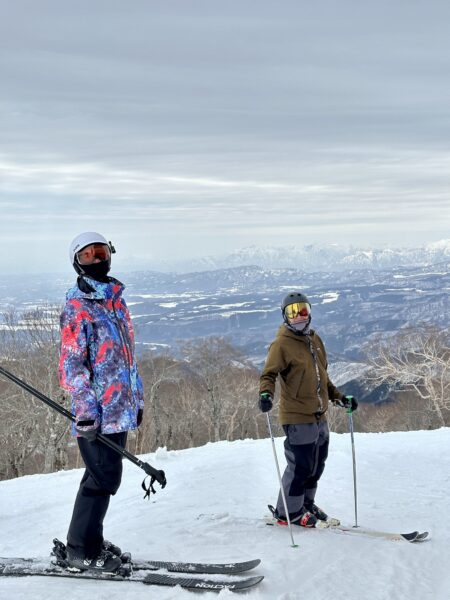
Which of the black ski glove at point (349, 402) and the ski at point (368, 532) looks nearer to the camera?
the ski at point (368, 532)

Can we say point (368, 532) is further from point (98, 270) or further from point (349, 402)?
point (98, 270)

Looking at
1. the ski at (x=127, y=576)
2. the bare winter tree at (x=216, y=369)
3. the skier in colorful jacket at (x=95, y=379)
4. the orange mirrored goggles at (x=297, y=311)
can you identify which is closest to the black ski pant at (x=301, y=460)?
the orange mirrored goggles at (x=297, y=311)

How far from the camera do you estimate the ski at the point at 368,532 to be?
199 inches

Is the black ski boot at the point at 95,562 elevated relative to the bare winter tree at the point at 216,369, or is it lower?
elevated

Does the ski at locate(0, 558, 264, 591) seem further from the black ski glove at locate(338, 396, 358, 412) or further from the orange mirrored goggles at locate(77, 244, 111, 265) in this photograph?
the orange mirrored goggles at locate(77, 244, 111, 265)

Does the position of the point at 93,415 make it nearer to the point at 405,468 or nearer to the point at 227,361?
the point at 405,468

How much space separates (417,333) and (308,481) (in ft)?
116

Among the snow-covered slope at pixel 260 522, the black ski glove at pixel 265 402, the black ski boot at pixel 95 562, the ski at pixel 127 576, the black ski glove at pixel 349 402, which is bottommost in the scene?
the snow-covered slope at pixel 260 522

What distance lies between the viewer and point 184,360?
43250 millimetres

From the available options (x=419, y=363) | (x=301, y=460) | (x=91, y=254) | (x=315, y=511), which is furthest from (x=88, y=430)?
(x=419, y=363)

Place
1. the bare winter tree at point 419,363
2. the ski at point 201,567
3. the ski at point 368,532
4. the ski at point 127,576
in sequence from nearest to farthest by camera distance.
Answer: the ski at point 127,576
the ski at point 201,567
the ski at point 368,532
the bare winter tree at point 419,363

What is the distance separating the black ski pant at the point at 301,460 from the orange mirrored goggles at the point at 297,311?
1036mm

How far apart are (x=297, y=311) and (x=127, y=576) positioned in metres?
2.69

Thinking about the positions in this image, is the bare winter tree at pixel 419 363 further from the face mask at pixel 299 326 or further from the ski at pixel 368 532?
the face mask at pixel 299 326
